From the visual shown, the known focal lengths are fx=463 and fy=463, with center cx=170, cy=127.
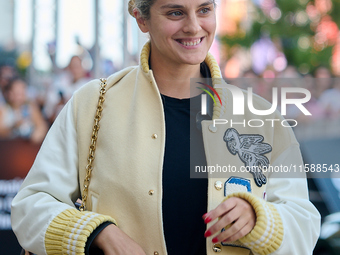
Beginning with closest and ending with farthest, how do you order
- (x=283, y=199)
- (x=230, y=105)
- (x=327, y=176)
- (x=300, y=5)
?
1. (x=283, y=199)
2. (x=230, y=105)
3. (x=327, y=176)
4. (x=300, y=5)

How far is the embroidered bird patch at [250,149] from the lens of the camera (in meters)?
1.79

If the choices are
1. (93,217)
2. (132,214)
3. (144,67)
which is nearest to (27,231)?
(93,217)

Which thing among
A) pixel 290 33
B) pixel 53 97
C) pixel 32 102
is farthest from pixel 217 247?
pixel 290 33

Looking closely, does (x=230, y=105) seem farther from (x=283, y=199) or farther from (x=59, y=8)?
(x=59, y=8)

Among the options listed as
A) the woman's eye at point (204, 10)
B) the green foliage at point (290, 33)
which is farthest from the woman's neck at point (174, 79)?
the green foliage at point (290, 33)

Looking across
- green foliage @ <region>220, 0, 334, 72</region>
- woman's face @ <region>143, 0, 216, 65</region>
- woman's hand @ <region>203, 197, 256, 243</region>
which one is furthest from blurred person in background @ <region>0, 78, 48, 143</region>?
green foliage @ <region>220, 0, 334, 72</region>

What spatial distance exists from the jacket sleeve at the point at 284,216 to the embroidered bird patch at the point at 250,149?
53 millimetres

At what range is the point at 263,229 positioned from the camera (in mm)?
1541

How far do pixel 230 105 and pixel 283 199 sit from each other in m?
0.43

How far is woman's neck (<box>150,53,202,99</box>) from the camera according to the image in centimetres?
191

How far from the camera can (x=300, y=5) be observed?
709 inches

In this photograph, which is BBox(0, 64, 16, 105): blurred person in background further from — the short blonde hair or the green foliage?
the green foliage

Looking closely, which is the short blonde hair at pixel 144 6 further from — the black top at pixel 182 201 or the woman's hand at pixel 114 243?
the woman's hand at pixel 114 243

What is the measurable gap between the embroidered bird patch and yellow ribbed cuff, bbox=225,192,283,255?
21 centimetres
